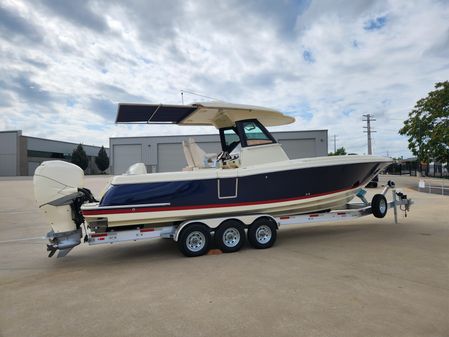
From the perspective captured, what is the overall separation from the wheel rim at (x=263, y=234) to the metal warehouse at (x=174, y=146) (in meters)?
29.7

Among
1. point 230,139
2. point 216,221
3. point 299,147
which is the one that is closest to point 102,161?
point 299,147

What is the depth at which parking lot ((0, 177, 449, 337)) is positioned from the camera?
3.42m

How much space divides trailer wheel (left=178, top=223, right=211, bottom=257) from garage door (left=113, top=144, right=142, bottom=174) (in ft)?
110

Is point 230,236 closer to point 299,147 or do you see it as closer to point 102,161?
point 299,147

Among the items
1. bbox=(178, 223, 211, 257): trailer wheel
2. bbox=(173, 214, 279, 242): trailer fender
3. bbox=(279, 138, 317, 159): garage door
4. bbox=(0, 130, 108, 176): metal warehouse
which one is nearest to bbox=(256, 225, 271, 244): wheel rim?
bbox=(173, 214, 279, 242): trailer fender

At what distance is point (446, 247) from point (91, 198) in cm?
657

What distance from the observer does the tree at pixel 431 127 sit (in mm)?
30234

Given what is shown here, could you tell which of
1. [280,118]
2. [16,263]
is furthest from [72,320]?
[280,118]

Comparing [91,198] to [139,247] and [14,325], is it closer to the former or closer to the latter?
[139,247]

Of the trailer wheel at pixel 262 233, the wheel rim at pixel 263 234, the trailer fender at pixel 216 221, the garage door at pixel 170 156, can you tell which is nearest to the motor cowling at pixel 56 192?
the trailer fender at pixel 216 221

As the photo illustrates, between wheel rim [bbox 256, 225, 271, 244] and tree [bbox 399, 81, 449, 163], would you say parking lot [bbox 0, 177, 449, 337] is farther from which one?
tree [bbox 399, 81, 449, 163]

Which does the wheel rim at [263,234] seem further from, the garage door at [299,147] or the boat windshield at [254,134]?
the garage door at [299,147]

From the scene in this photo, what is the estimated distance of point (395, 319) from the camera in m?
3.45

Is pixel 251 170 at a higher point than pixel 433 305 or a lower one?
higher
